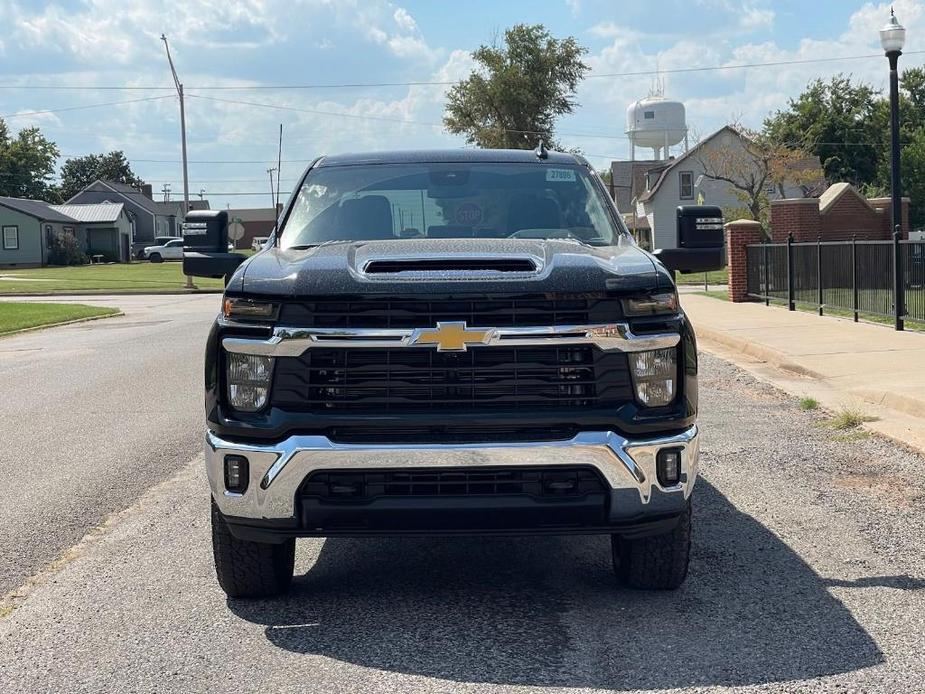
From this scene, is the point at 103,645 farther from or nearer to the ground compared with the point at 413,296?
nearer to the ground

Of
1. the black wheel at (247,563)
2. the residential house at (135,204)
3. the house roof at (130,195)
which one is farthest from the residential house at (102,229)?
the black wheel at (247,563)

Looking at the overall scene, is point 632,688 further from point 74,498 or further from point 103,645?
point 74,498

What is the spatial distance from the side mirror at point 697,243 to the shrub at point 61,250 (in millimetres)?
70291

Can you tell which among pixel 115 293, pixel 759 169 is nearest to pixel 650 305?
pixel 115 293

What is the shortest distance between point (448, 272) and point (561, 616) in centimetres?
148

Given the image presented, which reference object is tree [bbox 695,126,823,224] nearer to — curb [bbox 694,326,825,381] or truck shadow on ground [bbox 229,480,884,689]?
curb [bbox 694,326,825,381]

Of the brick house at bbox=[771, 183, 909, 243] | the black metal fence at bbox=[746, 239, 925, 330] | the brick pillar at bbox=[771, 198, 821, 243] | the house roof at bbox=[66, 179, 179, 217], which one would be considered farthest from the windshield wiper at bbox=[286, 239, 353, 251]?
the house roof at bbox=[66, 179, 179, 217]

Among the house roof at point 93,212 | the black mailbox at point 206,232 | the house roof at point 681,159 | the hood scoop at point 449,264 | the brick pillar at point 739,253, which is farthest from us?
the house roof at point 93,212

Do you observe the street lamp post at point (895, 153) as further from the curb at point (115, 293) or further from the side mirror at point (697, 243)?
the curb at point (115, 293)

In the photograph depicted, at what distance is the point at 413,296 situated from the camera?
14.4 ft

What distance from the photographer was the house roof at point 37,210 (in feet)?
228

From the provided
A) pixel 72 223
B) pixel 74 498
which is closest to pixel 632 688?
pixel 74 498

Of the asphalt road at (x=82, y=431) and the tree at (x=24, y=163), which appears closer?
the asphalt road at (x=82, y=431)

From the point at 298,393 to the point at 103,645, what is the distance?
1.23 metres
